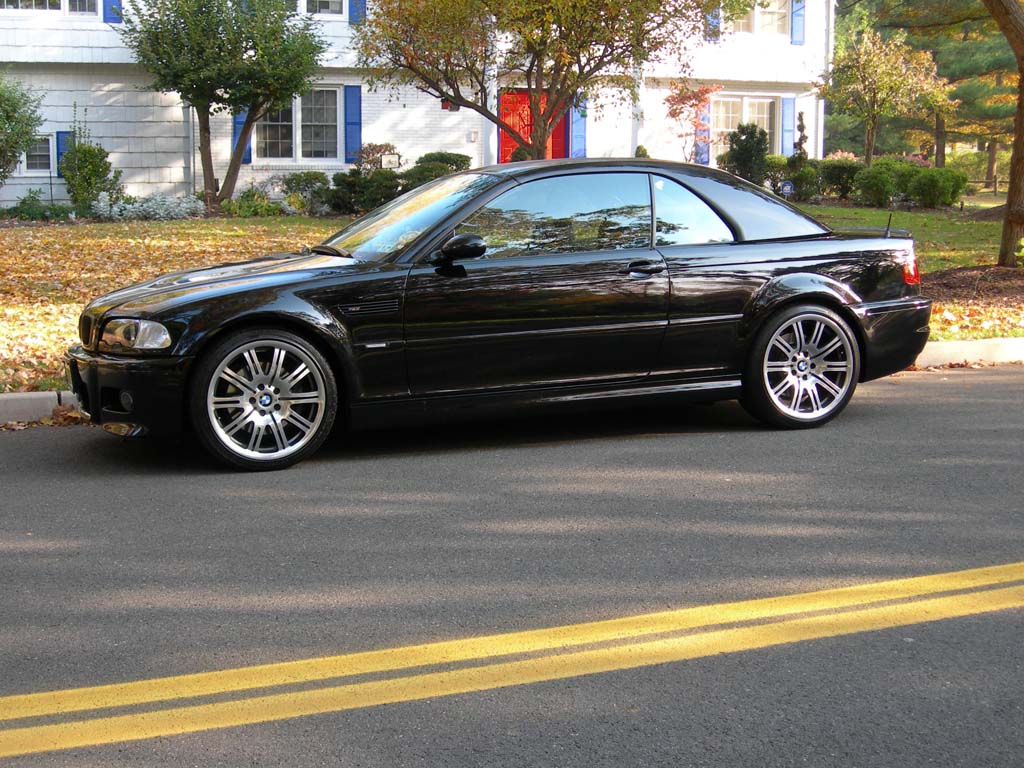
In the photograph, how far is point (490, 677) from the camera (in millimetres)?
3607

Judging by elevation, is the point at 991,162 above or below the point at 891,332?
above

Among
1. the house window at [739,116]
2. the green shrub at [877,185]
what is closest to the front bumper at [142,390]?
the green shrub at [877,185]

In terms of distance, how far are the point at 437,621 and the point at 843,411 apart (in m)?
4.28

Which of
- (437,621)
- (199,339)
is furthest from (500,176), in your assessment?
(437,621)

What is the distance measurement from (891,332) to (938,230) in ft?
44.2

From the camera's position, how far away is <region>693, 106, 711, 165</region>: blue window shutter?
94.4 ft

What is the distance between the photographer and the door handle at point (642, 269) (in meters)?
6.65

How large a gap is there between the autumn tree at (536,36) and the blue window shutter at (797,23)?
45.0 ft

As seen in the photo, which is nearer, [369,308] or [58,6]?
[369,308]

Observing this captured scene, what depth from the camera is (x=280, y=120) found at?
25891mm

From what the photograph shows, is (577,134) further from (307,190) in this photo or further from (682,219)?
(682,219)

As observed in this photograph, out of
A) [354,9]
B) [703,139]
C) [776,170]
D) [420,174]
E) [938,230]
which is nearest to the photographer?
[938,230]

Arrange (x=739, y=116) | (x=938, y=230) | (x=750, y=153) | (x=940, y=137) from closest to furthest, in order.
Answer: (x=938, y=230) < (x=750, y=153) < (x=739, y=116) < (x=940, y=137)

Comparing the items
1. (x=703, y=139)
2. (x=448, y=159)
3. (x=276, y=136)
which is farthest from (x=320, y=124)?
(x=703, y=139)
